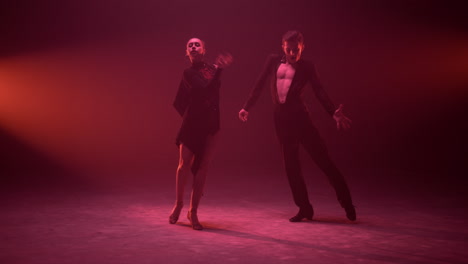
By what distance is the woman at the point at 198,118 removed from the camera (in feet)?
15.8

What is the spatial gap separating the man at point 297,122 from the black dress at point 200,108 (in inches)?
13.7

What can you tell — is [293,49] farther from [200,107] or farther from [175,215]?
[175,215]

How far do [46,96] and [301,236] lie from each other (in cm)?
657

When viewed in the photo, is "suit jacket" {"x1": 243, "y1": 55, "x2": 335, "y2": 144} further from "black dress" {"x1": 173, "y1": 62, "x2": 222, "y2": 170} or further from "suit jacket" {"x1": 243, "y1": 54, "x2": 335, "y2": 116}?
"black dress" {"x1": 173, "y1": 62, "x2": 222, "y2": 170}

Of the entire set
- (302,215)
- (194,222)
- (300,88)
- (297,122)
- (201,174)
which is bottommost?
(194,222)

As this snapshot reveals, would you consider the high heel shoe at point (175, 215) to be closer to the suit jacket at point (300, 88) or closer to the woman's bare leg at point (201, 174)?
the woman's bare leg at point (201, 174)

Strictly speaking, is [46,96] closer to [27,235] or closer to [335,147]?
[335,147]

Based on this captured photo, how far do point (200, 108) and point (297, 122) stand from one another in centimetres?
86

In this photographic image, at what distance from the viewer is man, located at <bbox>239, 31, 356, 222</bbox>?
5.05 meters

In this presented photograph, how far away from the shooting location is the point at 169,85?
10141mm

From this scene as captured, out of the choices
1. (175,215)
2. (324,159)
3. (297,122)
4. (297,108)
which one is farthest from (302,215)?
(175,215)

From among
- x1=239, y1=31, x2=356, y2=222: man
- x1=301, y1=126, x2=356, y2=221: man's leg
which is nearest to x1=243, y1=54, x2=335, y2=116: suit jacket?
x1=239, y1=31, x2=356, y2=222: man

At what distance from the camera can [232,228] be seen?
188 inches

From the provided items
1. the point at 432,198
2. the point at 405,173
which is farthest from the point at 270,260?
the point at 405,173
